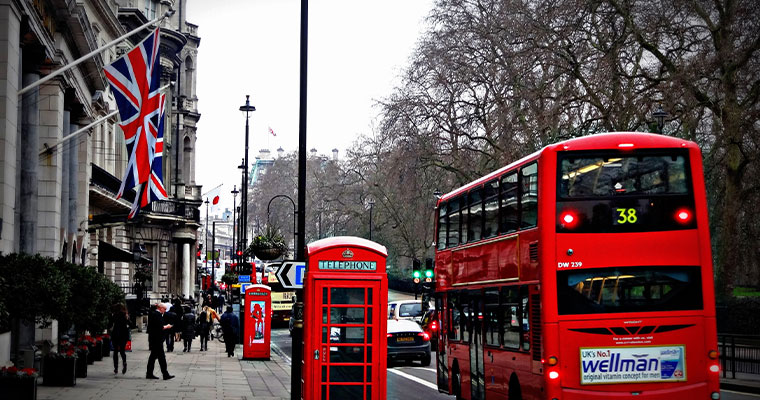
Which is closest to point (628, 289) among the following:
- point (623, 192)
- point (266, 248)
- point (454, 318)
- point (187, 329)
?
point (623, 192)

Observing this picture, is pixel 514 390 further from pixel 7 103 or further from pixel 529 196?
pixel 7 103

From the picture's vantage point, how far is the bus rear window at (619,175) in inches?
575

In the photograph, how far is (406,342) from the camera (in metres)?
32.3

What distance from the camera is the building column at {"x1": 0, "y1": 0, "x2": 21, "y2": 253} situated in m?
21.3

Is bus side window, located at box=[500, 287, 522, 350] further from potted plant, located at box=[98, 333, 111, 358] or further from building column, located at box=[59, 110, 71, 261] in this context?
potted plant, located at box=[98, 333, 111, 358]

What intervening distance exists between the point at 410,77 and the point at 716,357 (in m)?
39.4

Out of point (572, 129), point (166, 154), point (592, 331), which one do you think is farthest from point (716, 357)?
point (166, 154)

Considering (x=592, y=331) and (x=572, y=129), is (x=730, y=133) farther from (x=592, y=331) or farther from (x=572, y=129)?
(x=592, y=331)

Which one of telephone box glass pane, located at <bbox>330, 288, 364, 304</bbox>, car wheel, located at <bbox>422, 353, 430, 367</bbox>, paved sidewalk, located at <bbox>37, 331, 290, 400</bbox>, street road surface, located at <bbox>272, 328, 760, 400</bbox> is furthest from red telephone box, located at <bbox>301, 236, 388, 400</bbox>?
car wheel, located at <bbox>422, 353, 430, 367</bbox>

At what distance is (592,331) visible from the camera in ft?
47.0

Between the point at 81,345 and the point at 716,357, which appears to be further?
the point at 81,345

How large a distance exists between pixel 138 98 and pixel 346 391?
8380mm

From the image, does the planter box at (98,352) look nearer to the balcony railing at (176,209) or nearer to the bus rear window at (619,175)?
the bus rear window at (619,175)

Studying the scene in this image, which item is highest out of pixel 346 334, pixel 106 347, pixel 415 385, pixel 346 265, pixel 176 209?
pixel 176 209
